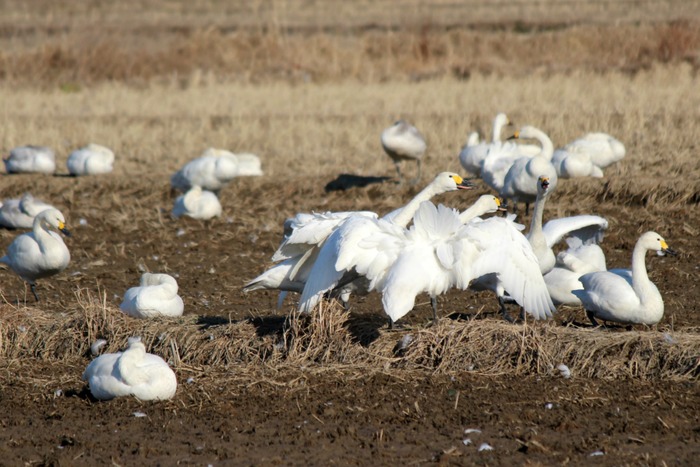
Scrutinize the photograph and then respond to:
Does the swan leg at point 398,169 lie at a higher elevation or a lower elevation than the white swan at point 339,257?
lower

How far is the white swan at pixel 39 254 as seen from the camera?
28.2 feet

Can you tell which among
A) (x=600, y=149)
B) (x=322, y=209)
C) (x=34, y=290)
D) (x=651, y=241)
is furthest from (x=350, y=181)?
(x=651, y=241)

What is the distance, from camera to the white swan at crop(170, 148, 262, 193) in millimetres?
12055

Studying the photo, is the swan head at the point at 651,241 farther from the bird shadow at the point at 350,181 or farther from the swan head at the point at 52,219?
the bird shadow at the point at 350,181

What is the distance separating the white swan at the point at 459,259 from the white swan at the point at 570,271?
0.87 m

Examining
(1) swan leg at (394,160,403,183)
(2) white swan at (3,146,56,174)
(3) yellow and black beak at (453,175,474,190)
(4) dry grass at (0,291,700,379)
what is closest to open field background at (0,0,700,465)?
(4) dry grass at (0,291,700,379)

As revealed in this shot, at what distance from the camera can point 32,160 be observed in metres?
13.6

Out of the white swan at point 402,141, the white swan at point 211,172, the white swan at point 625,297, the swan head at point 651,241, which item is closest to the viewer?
the white swan at point 625,297

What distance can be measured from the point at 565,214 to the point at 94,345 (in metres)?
5.77

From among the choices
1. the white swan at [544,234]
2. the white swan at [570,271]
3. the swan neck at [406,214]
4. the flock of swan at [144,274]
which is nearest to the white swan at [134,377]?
the flock of swan at [144,274]

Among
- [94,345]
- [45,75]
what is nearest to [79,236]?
[94,345]

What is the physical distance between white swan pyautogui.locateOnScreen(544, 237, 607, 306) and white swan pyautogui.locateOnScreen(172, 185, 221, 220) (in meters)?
4.75

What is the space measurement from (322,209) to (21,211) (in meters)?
3.39

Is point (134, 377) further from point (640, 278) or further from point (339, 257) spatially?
point (640, 278)
